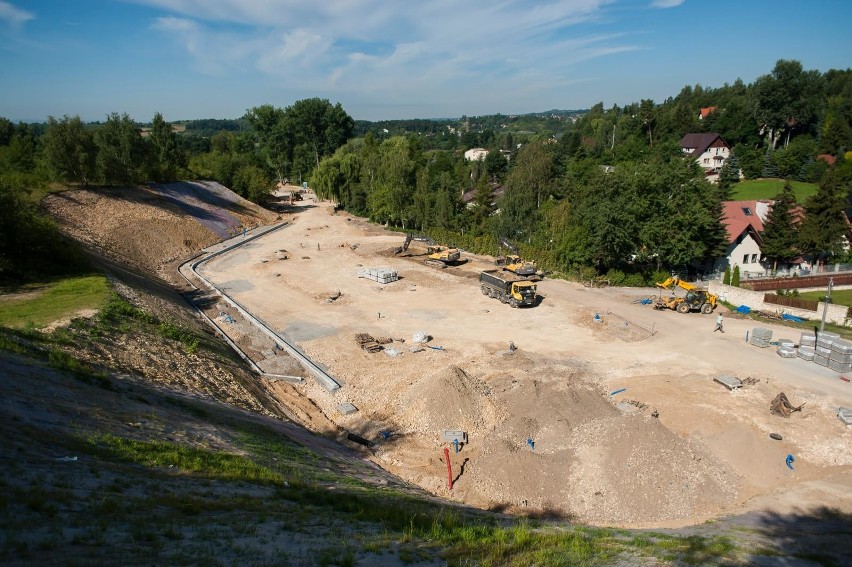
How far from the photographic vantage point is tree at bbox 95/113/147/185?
146 ft

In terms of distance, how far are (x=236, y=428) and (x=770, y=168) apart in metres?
80.3

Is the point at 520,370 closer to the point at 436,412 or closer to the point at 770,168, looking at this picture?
the point at 436,412

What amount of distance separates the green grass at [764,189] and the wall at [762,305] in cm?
3467

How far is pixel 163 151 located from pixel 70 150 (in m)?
18.1

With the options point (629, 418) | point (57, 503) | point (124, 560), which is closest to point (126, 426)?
point (57, 503)

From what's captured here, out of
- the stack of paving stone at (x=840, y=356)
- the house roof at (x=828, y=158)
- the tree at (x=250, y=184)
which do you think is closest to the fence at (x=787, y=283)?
the stack of paving stone at (x=840, y=356)

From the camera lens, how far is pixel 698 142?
79.1 meters

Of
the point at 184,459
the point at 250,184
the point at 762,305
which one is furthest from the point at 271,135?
the point at 184,459

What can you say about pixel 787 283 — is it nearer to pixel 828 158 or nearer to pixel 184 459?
pixel 184 459

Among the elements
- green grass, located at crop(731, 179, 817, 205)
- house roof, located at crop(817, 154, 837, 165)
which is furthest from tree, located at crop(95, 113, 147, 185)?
house roof, located at crop(817, 154, 837, 165)

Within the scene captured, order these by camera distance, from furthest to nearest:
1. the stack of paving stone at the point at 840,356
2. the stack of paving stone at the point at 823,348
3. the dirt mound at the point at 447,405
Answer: the stack of paving stone at the point at 823,348
the stack of paving stone at the point at 840,356
the dirt mound at the point at 447,405

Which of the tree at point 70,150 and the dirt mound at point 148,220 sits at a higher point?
the tree at point 70,150

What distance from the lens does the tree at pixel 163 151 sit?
53.2 metres

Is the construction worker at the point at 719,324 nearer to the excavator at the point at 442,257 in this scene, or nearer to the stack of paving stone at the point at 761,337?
the stack of paving stone at the point at 761,337
